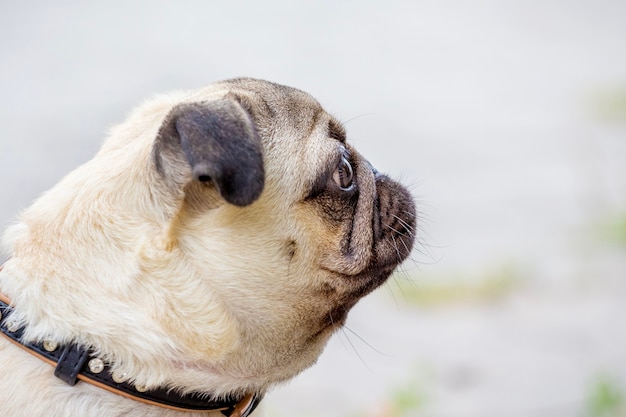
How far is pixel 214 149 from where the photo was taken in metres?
2.58

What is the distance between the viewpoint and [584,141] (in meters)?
8.95

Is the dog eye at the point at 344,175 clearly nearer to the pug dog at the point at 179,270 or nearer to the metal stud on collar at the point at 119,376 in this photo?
the pug dog at the point at 179,270

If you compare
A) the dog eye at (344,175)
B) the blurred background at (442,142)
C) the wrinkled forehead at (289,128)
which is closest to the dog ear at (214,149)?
the wrinkled forehead at (289,128)

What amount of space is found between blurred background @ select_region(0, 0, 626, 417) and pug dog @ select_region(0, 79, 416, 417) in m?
0.93

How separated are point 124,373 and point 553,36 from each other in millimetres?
9614

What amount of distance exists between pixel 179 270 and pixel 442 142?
634cm

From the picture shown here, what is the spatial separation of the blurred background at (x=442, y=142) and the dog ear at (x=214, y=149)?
1.40 m

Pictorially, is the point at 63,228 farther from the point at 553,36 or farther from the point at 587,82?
the point at 553,36

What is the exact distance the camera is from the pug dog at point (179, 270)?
9.20 ft

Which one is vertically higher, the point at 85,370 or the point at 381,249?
the point at 381,249

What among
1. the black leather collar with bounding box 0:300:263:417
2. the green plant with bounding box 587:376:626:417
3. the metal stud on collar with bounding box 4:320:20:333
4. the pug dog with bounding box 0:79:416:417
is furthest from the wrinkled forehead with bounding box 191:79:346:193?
the green plant with bounding box 587:376:626:417

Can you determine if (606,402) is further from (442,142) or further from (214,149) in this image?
(442,142)

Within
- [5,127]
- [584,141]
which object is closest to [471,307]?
[584,141]

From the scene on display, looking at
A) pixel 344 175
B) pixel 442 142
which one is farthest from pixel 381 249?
pixel 442 142
